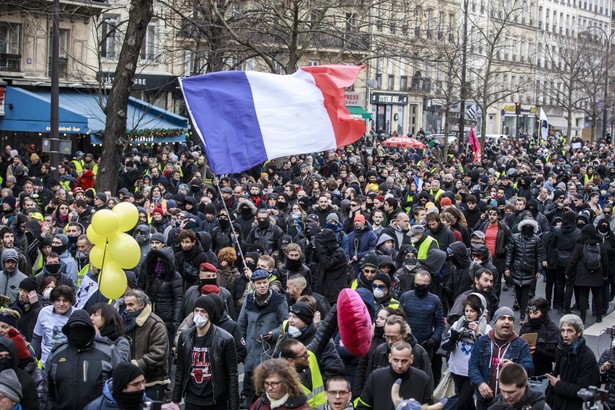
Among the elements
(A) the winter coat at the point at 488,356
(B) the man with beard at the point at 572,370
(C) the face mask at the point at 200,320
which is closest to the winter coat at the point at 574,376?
(B) the man with beard at the point at 572,370

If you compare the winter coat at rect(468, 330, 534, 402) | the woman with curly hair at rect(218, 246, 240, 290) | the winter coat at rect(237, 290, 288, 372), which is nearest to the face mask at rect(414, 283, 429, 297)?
the winter coat at rect(237, 290, 288, 372)

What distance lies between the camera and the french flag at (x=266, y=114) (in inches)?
428

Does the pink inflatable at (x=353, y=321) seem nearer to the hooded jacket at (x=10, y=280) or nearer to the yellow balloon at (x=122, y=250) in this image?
the yellow balloon at (x=122, y=250)

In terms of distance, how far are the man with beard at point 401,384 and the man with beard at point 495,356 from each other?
1138mm

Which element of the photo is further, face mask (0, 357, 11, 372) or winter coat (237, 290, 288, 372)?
winter coat (237, 290, 288, 372)

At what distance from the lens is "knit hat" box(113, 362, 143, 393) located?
22.2 feet

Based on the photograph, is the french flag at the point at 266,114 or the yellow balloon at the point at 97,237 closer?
the yellow balloon at the point at 97,237

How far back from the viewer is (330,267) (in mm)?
12383

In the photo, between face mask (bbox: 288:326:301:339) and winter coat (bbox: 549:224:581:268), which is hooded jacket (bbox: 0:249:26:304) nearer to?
face mask (bbox: 288:326:301:339)

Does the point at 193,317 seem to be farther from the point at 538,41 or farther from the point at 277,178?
the point at 538,41

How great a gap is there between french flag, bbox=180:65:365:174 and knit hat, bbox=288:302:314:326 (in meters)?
2.75

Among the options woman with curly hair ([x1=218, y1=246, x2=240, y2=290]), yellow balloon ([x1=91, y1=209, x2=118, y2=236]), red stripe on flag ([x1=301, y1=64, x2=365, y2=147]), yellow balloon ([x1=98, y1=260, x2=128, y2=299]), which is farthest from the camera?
red stripe on flag ([x1=301, y1=64, x2=365, y2=147])

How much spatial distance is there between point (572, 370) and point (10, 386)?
4353mm

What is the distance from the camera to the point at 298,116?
1187 cm
